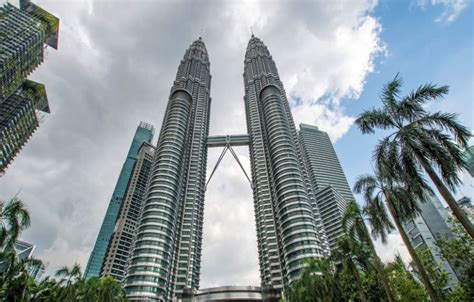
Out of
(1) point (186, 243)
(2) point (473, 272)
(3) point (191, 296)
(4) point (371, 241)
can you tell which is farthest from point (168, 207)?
(2) point (473, 272)

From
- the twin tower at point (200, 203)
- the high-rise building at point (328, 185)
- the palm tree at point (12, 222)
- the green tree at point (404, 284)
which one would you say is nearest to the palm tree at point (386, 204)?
the green tree at point (404, 284)

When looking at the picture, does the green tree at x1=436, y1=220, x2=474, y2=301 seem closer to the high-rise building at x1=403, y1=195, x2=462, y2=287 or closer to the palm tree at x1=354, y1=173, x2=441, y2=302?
the palm tree at x1=354, y1=173, x2=441, y2=302

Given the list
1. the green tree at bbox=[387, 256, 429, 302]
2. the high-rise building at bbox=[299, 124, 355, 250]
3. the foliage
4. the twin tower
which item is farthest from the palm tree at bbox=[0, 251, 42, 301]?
the high-rise building at bbox=[299, 124, 355, 250]

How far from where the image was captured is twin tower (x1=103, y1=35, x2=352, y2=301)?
288 feet

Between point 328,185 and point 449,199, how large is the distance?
160606mm

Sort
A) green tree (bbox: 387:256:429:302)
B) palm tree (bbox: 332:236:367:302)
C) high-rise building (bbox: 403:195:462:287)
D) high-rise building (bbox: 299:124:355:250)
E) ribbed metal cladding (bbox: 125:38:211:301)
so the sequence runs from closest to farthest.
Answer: palm tree (bbox: 332:236:367:302) < green tree (bbox: 387:256:429:302) < ribbed metal cladding (bbox: 125:38:211:301) < high-rise building (bbox: 403:195:462:287) < high-rise building (bbox: 299:124:355:250)

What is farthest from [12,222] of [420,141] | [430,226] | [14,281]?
[430,226]

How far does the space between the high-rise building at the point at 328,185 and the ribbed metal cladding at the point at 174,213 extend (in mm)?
73500

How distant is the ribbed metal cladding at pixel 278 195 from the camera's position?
91125mm

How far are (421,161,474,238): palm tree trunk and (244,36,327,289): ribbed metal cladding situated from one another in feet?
198

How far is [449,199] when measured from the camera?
575 inches

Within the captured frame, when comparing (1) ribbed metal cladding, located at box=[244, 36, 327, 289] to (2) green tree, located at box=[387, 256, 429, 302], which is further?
(1) ribbed metal cladding, located at box=[244, 36, 327, 289]

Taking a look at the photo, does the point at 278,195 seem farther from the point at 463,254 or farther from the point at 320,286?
the point at 463,254

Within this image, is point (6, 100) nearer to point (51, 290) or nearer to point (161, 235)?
point (161, 235)
